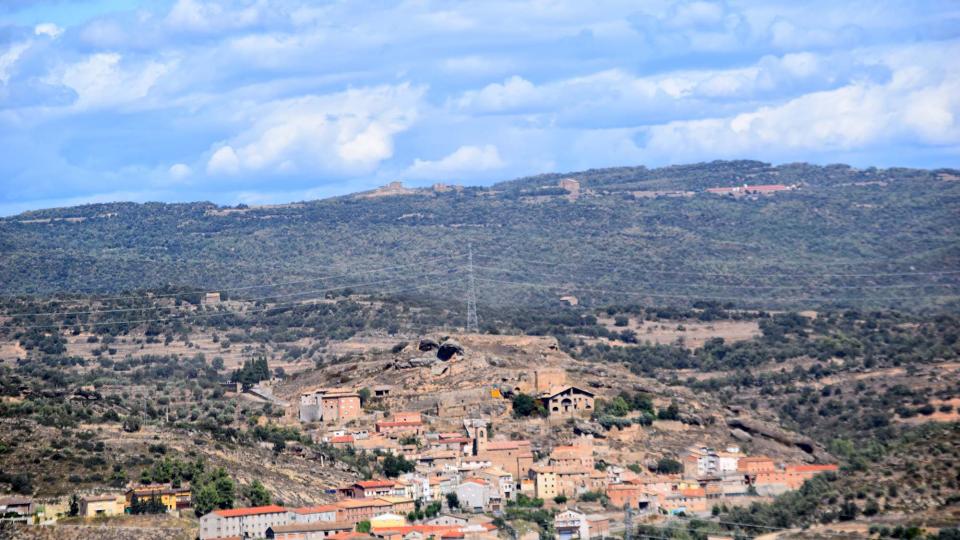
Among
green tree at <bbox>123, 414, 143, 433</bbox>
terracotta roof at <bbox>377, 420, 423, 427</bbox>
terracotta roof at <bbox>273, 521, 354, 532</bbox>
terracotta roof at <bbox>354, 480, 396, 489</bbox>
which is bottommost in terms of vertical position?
terracotta roof at <bbox>273, 521, 354, 532</bbox>

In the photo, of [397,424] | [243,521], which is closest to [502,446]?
[397,424]

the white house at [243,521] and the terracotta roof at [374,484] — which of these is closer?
the white house at [243,521]

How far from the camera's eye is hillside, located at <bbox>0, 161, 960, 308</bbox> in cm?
15875

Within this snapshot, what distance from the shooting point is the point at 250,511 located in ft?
229

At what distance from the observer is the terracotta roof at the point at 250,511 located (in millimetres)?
68812

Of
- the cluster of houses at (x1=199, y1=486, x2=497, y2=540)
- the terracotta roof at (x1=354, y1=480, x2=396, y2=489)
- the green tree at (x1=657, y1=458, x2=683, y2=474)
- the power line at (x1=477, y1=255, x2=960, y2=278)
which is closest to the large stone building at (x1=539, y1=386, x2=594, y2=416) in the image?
the green tree at (x1=657, y1=458, x2=683, y2=474)

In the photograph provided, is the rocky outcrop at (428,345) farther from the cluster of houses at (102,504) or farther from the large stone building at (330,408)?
the cluster of houses at (102,504)

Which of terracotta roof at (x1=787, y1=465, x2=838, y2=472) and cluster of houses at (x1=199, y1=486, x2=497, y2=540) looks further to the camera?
terracotta roof at (x1=787, y1=465, x2=838, y2=472)

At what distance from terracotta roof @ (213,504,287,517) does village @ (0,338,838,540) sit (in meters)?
0.07

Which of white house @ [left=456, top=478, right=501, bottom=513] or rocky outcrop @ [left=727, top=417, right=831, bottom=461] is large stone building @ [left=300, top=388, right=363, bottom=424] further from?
rocky outcrop @ [left=727, top=417, right=831, bottom=461]

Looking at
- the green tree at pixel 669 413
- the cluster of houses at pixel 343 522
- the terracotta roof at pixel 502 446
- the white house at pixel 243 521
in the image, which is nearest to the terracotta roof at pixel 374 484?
the cluster of houses at pixel 343 522

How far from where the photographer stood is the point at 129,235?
189125 mm

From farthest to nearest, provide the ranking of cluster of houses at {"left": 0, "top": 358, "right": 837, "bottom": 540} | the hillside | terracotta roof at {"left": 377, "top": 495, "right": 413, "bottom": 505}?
the hillside → terracotta roof at {"left": 377, "top": 495, "right": 413, "bottom": 505} → cluster of houses at {"left": 0, "top": 358, "right": 837, "bottom": 540}

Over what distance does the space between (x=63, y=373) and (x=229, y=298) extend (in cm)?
3093
